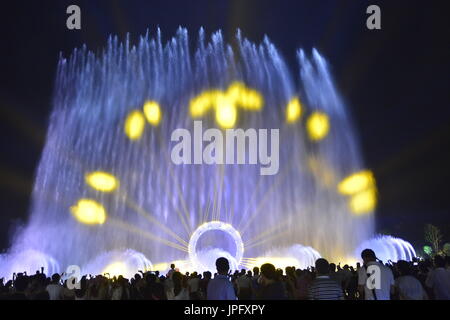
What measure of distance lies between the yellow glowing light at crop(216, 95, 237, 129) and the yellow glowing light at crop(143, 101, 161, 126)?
5.71 m

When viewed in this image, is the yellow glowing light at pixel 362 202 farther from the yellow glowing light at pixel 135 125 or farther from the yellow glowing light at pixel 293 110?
the yellow glowing light at pixel 135 125

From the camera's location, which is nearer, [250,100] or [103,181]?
[103,181]

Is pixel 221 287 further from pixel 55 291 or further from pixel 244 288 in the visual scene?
pixel 55 291

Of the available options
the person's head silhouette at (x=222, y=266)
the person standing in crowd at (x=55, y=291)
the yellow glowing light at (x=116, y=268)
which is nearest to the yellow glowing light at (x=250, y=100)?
the yellow glowing light at (x=116, y=268)

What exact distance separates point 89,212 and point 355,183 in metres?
25.3

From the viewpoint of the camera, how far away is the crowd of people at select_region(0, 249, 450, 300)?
7.16 metres

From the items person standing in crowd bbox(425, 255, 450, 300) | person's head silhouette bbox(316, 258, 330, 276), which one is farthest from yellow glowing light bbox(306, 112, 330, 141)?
person's head silhouette bbox(316, 258, 330, 276)

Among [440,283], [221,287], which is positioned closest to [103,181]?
[221,287]

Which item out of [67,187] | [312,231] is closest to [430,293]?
[312,231]

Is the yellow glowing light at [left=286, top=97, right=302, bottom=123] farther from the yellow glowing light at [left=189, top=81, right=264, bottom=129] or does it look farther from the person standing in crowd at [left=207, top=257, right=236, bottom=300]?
the person standing in crowd at [left=207, top=257, right=236, bottom=300]

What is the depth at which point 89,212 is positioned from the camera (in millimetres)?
36875
